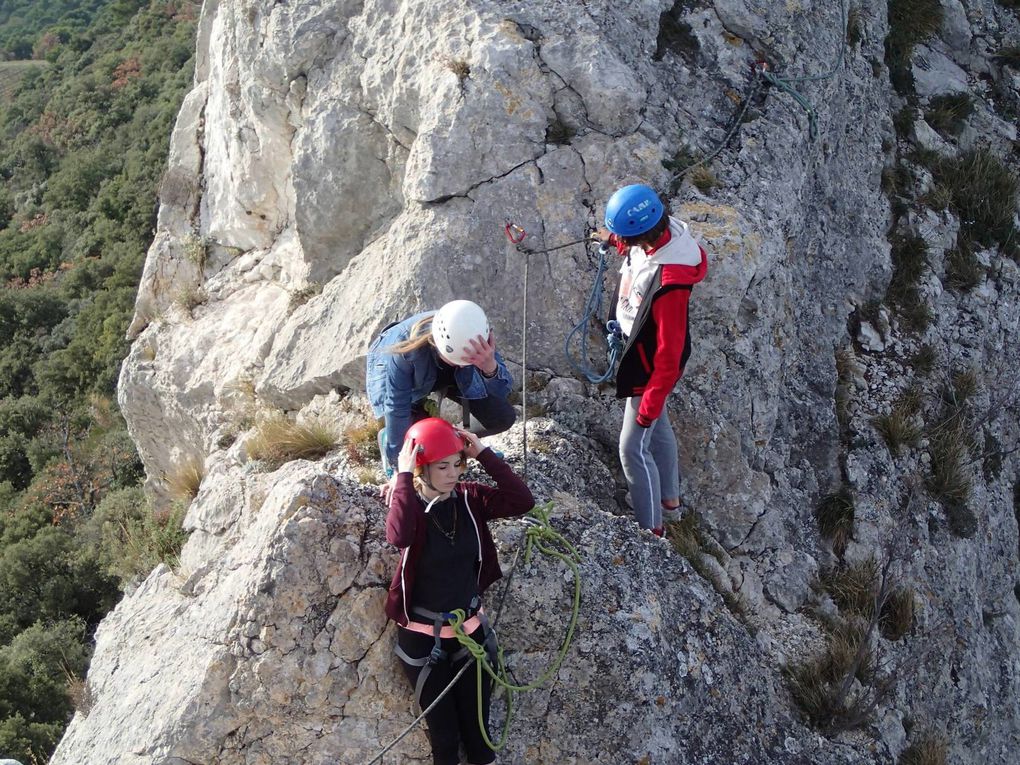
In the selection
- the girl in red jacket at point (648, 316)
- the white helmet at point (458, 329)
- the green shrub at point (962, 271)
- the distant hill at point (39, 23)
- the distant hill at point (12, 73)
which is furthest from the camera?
the distant hill at point (39, 23)

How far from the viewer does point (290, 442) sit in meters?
6.01

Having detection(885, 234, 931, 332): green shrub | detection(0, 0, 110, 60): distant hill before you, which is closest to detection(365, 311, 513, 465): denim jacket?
detection(885, 234, 931, 332): green shrub

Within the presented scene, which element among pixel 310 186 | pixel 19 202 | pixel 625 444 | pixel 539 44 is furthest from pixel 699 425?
pixel 19 202

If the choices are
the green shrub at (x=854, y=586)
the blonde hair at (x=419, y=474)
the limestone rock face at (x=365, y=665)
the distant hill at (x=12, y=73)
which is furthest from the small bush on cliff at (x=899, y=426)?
the distant hill at (x=12, y=73)

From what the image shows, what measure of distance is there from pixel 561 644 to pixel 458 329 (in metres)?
1.81

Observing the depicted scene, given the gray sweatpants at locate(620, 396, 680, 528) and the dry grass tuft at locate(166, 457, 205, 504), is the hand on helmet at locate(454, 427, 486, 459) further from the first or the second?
the dry grass tuft at locate(166, 457, 205, 504)

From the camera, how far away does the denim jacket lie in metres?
4.72

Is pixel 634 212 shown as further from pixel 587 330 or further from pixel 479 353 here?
pixel 587 330

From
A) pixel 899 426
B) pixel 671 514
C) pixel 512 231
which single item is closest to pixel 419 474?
pixel 671 514

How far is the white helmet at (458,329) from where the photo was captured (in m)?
4.45

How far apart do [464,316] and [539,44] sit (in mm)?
3215

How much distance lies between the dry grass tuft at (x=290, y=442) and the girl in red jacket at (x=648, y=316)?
2.14 meters

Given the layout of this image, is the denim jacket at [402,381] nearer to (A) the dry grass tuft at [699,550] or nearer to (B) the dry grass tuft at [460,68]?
(A) the dry grass tuft at [699,550]

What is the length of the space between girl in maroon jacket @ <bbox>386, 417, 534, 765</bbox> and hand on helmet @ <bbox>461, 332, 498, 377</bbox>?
455 millimetres
